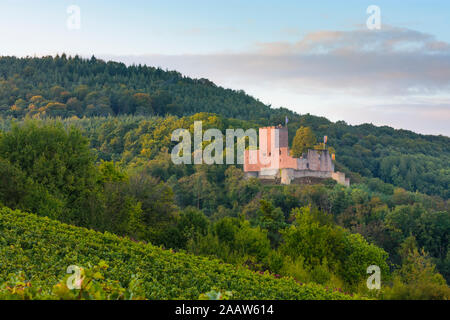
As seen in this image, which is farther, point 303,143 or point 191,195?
point 303,143

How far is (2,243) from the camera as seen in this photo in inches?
492

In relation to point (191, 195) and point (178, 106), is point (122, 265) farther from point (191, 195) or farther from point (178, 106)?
point (178, 106)

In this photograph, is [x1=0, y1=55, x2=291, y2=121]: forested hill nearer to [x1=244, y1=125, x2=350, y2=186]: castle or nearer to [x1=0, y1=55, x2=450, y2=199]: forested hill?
[x1=0, y1=55, x2=450, y2=199]: forested hill

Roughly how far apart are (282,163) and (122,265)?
162 feet

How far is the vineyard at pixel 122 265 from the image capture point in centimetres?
991

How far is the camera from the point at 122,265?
11906 mm

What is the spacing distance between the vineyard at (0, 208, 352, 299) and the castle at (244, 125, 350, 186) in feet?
149

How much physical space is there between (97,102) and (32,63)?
23.6 meters

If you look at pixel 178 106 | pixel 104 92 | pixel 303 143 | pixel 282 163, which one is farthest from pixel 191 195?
pixel 104 92

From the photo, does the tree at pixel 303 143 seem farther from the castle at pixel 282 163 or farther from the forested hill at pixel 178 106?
the forested hill at pixel 178 106

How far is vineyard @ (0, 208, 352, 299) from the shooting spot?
9.91 meters

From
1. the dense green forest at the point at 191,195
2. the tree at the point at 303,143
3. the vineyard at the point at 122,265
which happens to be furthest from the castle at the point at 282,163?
the vineyard at the point at 122,265
